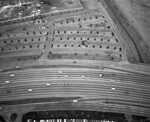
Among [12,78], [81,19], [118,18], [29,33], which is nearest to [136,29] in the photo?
[118,18]

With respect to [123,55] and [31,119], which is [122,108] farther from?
[31,119]

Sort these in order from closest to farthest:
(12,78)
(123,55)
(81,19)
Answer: (12,78) < (123,55) < (81,19)

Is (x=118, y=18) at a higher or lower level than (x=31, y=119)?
higher

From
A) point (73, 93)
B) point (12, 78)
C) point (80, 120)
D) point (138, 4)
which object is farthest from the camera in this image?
point (138, 4)

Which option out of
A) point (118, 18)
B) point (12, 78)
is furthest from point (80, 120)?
point (118, 18)

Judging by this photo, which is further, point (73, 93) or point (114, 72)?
point (114, 72)

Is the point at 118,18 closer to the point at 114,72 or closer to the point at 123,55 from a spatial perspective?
the point at 123,55
